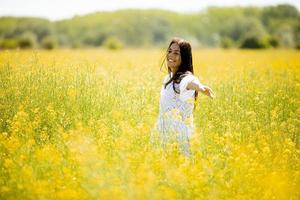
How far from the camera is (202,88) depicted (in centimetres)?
479

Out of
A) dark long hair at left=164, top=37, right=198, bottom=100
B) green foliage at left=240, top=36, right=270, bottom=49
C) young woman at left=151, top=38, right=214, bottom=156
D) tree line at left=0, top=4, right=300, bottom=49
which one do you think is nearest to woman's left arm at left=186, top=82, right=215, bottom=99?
young woman at left=151, top=38, right=214, bottom=156

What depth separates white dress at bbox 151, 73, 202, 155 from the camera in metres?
4.87

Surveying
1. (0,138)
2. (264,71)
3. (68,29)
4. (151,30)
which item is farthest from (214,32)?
(0,138)

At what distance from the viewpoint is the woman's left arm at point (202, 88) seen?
4.78 metres

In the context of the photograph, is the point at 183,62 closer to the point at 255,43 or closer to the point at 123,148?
the point at 123,148

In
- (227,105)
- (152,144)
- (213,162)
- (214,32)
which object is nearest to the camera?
(213,162)

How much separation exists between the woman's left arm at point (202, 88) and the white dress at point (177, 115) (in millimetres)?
28

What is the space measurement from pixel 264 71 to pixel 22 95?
7.19 m

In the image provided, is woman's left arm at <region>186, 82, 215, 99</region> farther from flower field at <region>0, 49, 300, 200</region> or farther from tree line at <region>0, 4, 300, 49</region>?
tree line at <region>0, 4, 300, 49</region>

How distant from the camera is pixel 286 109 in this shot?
724 centimetres

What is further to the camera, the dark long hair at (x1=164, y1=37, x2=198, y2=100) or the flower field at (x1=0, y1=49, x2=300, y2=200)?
the dark long hair at (x1=164, y1=37, x2=198, y2=100)

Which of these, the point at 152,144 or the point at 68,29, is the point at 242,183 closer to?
the point at 152,144

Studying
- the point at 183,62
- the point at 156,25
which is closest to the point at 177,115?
the point at 183,62

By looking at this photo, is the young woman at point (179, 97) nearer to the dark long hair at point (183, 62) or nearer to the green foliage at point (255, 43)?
the dark long hair at point (183, 62)
